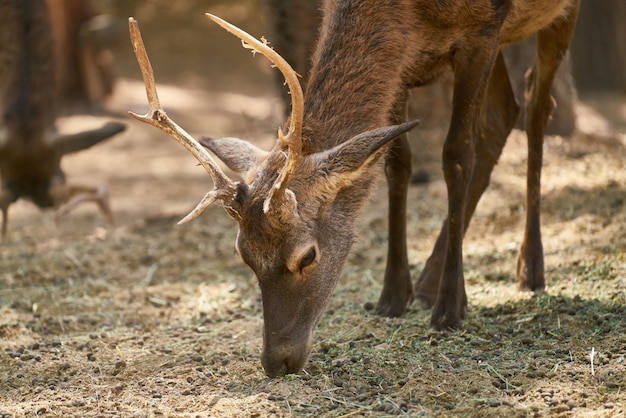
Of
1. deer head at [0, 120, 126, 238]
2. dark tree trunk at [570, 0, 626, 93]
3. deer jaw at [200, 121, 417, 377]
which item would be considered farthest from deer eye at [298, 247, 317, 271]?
dark tree trunk at [570, 0, 626, 93]

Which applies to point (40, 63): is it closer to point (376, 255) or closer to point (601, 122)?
point (376, 255)

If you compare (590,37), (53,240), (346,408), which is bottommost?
(53,240)

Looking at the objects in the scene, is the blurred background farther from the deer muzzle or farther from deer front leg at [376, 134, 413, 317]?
the deer muzzle

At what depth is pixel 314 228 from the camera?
477 cm

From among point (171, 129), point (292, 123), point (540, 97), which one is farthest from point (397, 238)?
point (171, 129)

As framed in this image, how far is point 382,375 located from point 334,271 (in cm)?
61

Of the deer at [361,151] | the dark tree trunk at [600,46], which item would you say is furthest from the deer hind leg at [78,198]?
the dark tree trunk at [600,46]

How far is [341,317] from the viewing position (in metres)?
5.78

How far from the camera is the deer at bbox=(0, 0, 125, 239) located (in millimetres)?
8094

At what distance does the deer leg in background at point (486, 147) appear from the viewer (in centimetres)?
600

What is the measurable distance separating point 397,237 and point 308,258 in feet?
4.13

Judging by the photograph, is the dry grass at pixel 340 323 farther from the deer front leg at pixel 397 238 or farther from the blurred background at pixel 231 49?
the blurred background at pixel 231 49

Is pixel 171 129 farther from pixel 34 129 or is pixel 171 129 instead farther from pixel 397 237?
pixel 34 129

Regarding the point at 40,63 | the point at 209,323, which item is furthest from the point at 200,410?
the point at 40,63
